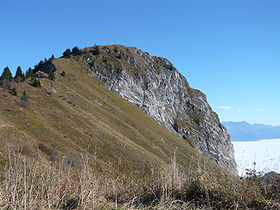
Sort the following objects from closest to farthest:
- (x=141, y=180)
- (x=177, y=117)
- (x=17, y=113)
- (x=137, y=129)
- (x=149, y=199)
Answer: (x=149, y=199) < (x=141, y=180) < (x=17, y=113) < (x=137, y=129) < (x=177, y=117)

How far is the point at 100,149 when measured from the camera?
38.7 m

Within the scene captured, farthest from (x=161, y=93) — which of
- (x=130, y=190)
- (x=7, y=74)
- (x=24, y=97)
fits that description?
(x=130, y=190)

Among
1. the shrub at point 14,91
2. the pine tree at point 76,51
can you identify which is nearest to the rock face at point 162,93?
the pine tree at point 76,51

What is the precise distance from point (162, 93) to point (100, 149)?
235 ft

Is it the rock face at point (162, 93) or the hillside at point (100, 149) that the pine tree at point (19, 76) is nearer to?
the hillside at point (100, 149)

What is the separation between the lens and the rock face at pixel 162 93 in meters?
93.2

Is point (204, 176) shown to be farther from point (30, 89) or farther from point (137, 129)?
point (137, 129)

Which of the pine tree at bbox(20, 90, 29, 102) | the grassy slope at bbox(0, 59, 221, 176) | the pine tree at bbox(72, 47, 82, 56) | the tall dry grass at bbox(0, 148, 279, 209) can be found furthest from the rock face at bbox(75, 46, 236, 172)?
the tall dry grass at bbox(0, 148, 279, 209)

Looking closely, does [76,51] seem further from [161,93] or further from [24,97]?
[24,97]

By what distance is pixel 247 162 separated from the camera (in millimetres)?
6332

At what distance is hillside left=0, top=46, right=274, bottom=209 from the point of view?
4.73m

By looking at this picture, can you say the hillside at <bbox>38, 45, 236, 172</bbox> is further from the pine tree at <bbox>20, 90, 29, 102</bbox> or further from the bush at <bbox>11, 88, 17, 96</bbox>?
the pine tree at <bbox>20, 90, 29, 102</bbox>

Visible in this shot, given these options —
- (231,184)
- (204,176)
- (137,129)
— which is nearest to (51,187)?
(204,176)

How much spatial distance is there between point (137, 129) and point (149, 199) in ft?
200
